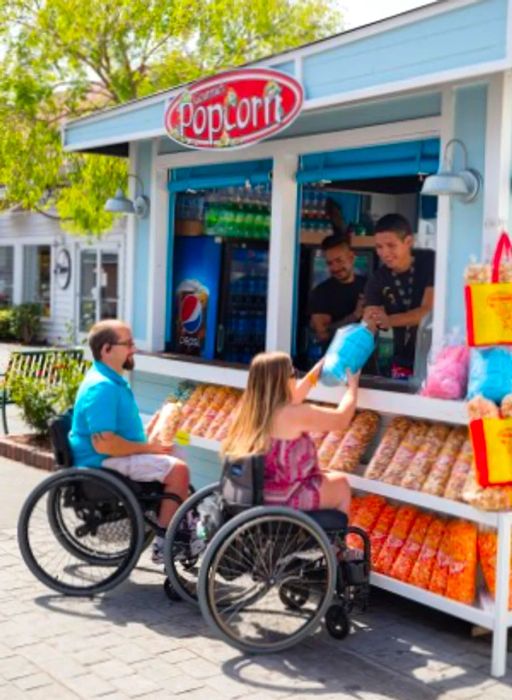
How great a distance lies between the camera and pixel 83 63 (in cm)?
1343

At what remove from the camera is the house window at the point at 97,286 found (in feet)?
67.7

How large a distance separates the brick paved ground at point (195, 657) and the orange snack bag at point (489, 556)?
328 millimetres

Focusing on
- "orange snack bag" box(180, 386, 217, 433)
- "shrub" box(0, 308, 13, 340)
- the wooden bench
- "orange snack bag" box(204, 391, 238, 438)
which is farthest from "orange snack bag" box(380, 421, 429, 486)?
"shrub" box(0, 308, 13, 340)

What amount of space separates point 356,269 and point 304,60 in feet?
7.35

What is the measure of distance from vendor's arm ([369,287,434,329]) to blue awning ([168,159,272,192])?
117 cm

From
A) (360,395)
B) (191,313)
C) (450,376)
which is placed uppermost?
(191,313)

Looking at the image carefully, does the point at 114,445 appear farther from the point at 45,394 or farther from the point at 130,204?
the point at 45,394

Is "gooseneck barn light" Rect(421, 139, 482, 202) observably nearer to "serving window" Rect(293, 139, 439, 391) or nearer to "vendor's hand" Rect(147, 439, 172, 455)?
"serving window" Rect(293, 139, 439, 391)

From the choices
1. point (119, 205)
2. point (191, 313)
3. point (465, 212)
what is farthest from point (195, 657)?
point (119, 205)

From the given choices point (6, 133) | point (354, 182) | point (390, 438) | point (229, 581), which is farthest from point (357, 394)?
point (6, 133)

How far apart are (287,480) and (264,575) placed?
444 mm

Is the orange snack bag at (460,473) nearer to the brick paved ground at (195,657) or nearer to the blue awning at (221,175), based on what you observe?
the brick paved ground at (195,657)

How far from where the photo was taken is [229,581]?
4578 millimetres

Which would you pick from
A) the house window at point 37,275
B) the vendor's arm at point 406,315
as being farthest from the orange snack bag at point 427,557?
the house window at point 37,275
